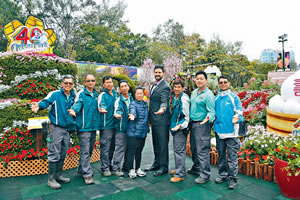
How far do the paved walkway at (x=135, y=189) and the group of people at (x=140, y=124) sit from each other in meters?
0.13

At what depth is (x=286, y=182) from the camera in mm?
3016

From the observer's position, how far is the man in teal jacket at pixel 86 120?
362 cm

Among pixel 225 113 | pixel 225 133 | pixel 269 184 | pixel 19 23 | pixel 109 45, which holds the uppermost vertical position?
pixel 109 45

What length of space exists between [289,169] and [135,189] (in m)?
2.18

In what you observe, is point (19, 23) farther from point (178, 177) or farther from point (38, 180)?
point (178, 177)

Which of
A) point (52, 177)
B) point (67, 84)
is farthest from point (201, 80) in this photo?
point (52, 177)

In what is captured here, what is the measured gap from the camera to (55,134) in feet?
11.2

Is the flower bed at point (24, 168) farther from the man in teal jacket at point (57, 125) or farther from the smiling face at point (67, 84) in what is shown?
the smiling face at point (67, 84)

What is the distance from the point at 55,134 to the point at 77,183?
0.92 m

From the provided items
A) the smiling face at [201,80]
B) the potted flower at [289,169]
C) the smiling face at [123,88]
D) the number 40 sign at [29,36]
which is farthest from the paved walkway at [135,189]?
the number 40 sign at [29,36]

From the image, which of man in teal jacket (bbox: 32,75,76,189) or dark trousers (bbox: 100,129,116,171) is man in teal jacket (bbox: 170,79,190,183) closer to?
dark trousers (bbox: 100,129,116,171)

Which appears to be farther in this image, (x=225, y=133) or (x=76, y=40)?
(x=76, y=40)

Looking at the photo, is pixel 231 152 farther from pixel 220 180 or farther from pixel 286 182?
pixel 286 182

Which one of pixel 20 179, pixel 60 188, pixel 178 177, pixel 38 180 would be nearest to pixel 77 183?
pixel 60 188
